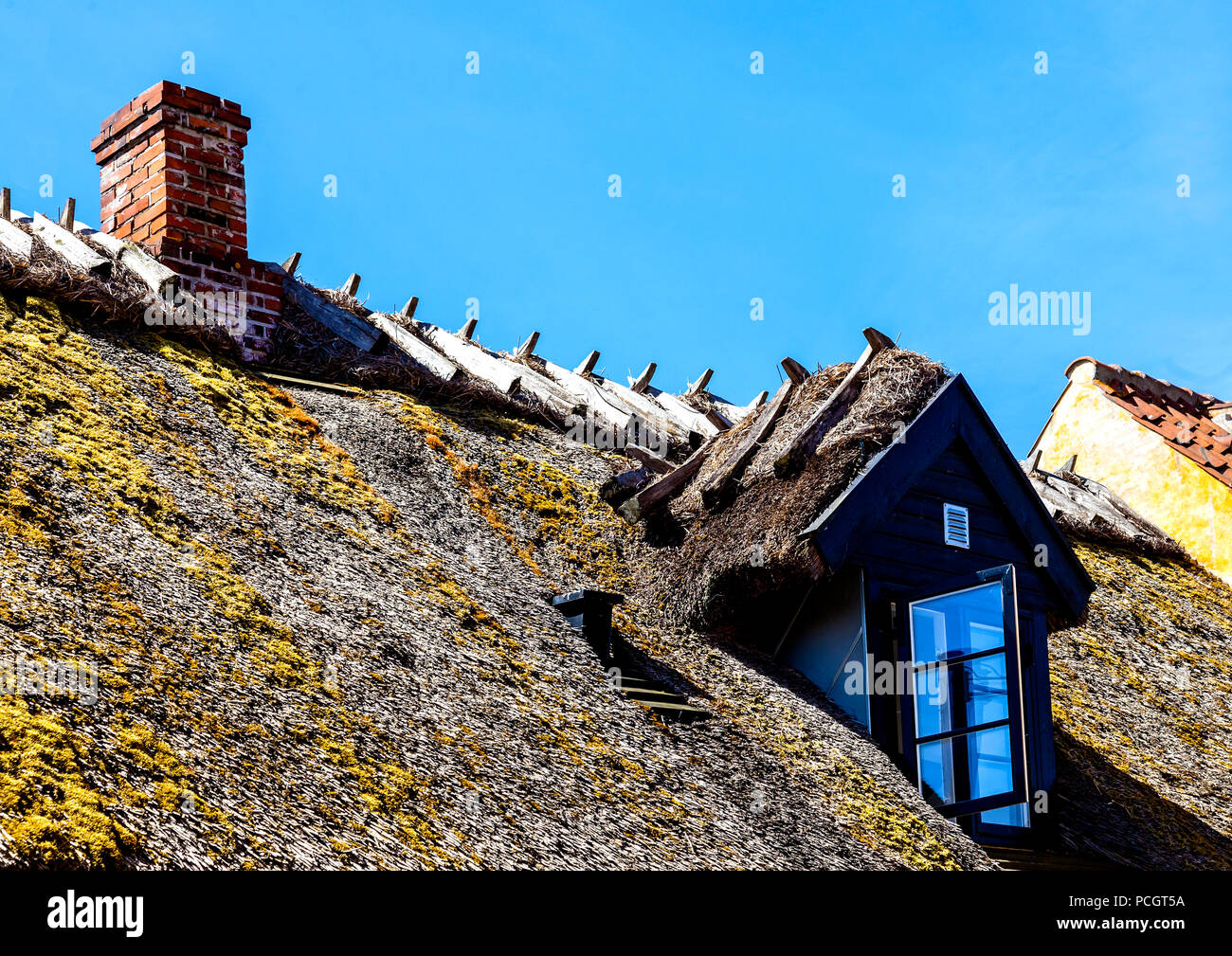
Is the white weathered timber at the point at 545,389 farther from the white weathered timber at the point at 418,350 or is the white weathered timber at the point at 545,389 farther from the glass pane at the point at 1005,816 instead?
the glass pane at the point at 1005,816

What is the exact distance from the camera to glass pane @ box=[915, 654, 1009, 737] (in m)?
7.09

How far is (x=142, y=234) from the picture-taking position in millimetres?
8297

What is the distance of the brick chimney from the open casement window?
4.38m

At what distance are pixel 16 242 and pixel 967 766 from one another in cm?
591

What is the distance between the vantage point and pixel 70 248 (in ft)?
24.4

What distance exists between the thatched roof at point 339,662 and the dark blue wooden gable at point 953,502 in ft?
3.32

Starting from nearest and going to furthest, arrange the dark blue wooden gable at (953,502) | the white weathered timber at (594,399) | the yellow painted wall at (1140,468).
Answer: the dark blue wooden gable at (953,502), the white weathered timber at (594,399), the yellow painted wall at (1140,468)

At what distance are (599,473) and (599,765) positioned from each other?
11.9 feet

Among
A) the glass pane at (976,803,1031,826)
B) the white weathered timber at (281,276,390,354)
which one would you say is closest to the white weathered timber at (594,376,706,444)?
the white weathered timber at (281,276,390,354)

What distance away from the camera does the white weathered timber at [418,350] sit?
28.3 feet

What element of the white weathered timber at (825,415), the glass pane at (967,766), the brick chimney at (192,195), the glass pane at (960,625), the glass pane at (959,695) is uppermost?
the brick chimney at (192,195)
